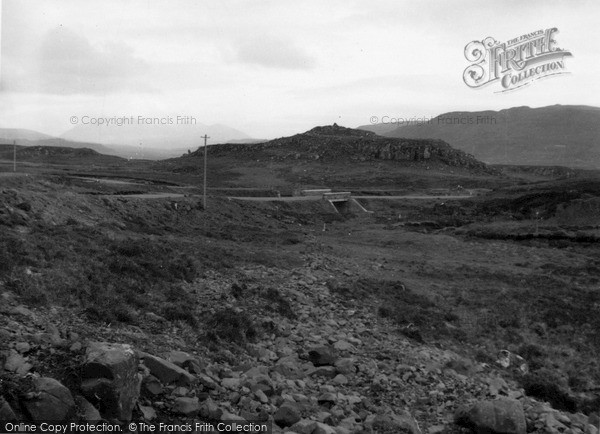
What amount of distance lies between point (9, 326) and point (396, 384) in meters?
7.57

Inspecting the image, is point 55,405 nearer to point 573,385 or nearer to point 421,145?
point 573,385

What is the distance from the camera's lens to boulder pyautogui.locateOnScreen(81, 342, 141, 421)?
6.66 m

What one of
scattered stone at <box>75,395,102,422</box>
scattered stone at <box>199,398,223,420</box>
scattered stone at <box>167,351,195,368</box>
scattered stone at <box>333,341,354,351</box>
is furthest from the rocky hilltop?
scattered stone at <box>75,395,102,422</box>

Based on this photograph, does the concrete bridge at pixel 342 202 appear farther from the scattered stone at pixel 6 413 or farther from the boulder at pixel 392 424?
the scattered stone at pixel 6 413

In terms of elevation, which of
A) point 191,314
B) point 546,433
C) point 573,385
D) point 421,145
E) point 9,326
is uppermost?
point 421,145

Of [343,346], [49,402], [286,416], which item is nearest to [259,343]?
[343,346]

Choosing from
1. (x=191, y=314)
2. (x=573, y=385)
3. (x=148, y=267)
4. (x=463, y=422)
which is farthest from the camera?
(x=148, y=267)

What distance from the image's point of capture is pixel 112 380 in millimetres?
6777

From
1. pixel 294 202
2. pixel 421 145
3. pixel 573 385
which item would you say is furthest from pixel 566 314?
pixel 421 145

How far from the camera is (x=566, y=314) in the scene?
61.3 feet

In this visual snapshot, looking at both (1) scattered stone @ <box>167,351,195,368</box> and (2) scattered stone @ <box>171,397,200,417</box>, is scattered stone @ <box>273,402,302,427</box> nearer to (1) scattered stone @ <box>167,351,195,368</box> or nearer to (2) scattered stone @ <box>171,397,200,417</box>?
(2) scattered stone @ <box>171,397,200,417</box>

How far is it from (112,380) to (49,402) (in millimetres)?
801

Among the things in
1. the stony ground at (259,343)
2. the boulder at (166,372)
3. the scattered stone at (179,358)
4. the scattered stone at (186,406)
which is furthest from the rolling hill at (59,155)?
the scattered stone at (186,406)

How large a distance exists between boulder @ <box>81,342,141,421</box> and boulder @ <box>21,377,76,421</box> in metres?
0.35
